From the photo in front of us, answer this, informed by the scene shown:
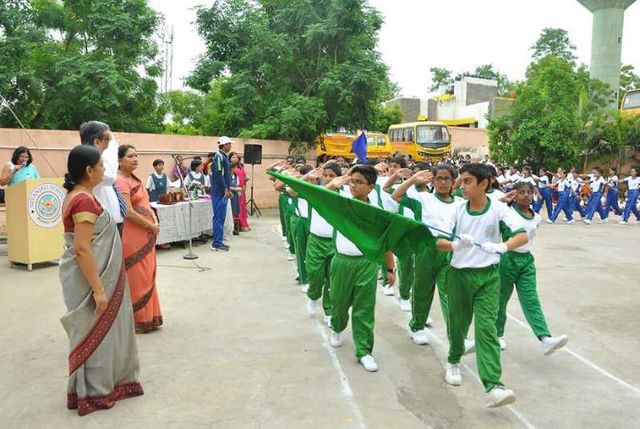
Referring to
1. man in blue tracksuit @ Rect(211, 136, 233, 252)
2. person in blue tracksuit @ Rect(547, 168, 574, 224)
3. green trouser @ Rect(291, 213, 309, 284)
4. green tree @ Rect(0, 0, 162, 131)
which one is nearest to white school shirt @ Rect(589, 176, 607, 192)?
person in blue tracksuit @ Rect(547, 168, 574, 224)

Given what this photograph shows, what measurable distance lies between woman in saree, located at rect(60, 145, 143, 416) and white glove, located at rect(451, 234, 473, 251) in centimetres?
218

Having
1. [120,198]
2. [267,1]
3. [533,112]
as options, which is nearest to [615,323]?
[120,198]

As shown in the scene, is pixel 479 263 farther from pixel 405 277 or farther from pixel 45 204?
pixel 45 204

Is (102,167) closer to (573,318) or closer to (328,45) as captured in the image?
(573,318)

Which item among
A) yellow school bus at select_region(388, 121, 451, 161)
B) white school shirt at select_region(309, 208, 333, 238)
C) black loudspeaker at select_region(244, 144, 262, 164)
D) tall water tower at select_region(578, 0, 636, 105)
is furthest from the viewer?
tall water tower at select_region(578, 0, 636, 105)

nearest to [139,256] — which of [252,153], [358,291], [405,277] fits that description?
[358,291]

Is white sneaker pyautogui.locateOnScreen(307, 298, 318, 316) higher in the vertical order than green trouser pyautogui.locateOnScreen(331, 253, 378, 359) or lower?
lower

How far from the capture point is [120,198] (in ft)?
14.8

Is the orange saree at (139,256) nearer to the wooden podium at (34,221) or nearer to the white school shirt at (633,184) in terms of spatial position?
the wooden podium at (34,221)

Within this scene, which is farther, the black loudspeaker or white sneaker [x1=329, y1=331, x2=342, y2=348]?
the black loudspeaker

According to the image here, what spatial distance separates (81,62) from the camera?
1391 cm

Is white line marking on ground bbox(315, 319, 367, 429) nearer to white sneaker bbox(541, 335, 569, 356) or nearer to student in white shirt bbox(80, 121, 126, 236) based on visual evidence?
white sneaker bbox(541, 335, 569, 356)

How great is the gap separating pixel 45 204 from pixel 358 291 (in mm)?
5348

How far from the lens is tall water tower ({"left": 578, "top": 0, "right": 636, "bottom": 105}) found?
91.4 feet
